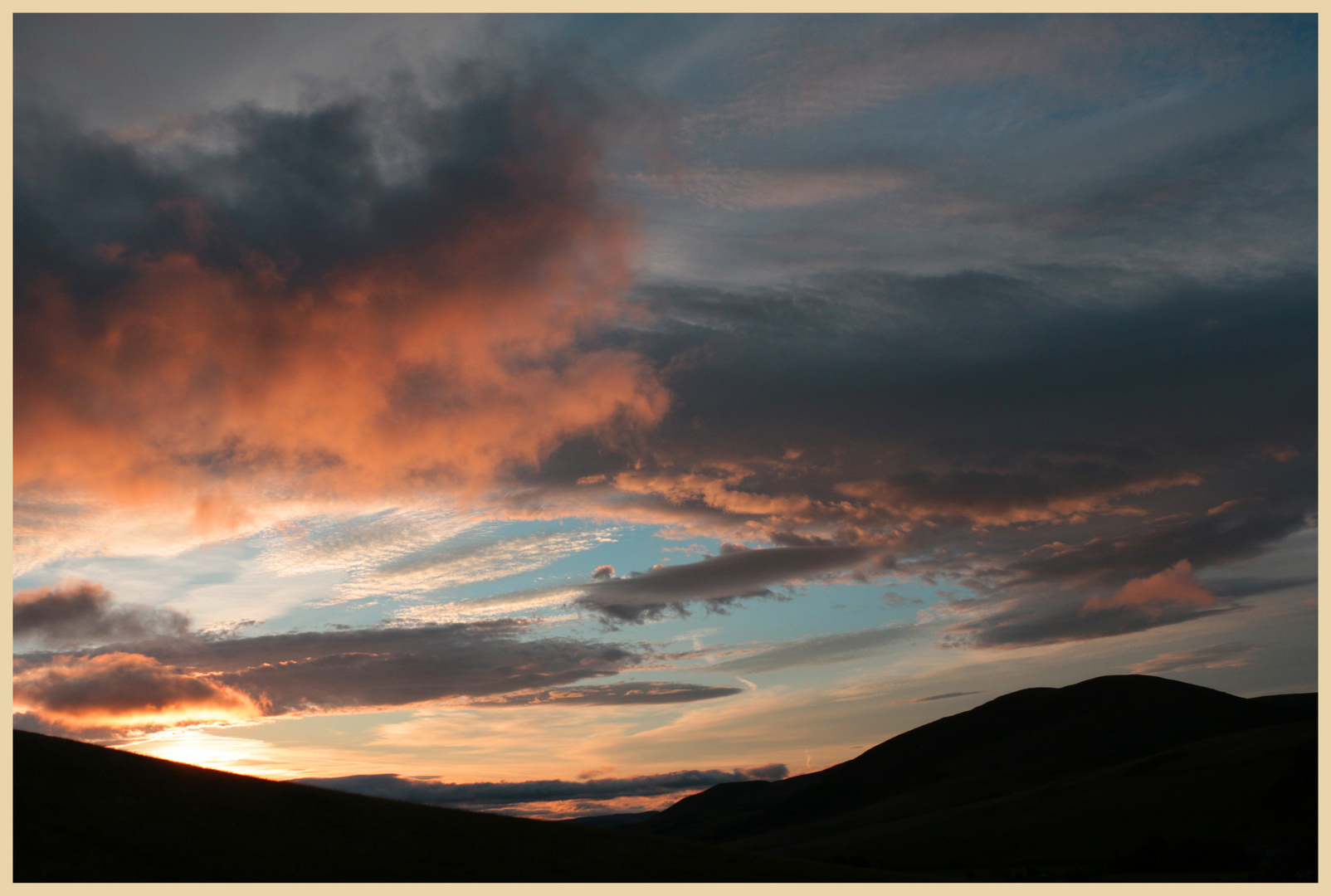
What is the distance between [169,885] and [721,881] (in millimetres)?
36262

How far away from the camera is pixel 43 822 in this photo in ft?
170

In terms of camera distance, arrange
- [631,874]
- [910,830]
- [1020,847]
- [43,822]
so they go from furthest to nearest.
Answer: [910,830] → [1020,847] → [631,874] → [43,822]

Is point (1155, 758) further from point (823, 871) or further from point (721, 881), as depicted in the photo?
point (721, 881)

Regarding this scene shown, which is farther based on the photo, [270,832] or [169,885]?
[270,832]

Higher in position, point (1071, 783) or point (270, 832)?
point (270, 832)

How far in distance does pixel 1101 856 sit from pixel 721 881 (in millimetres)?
89028

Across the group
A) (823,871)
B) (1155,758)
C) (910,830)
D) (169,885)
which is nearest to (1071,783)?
(1155,758)

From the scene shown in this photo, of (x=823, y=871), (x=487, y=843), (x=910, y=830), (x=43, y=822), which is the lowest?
(x=910, y=830)

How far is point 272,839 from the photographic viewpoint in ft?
186

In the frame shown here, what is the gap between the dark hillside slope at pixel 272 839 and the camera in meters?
50.3

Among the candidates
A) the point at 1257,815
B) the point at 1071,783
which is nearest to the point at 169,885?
the point at 1257,815

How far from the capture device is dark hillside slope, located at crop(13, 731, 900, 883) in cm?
5028

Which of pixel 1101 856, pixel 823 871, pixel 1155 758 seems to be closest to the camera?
pixel 823 871

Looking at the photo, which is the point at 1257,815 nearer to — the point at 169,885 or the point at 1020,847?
the point at 1020,847
